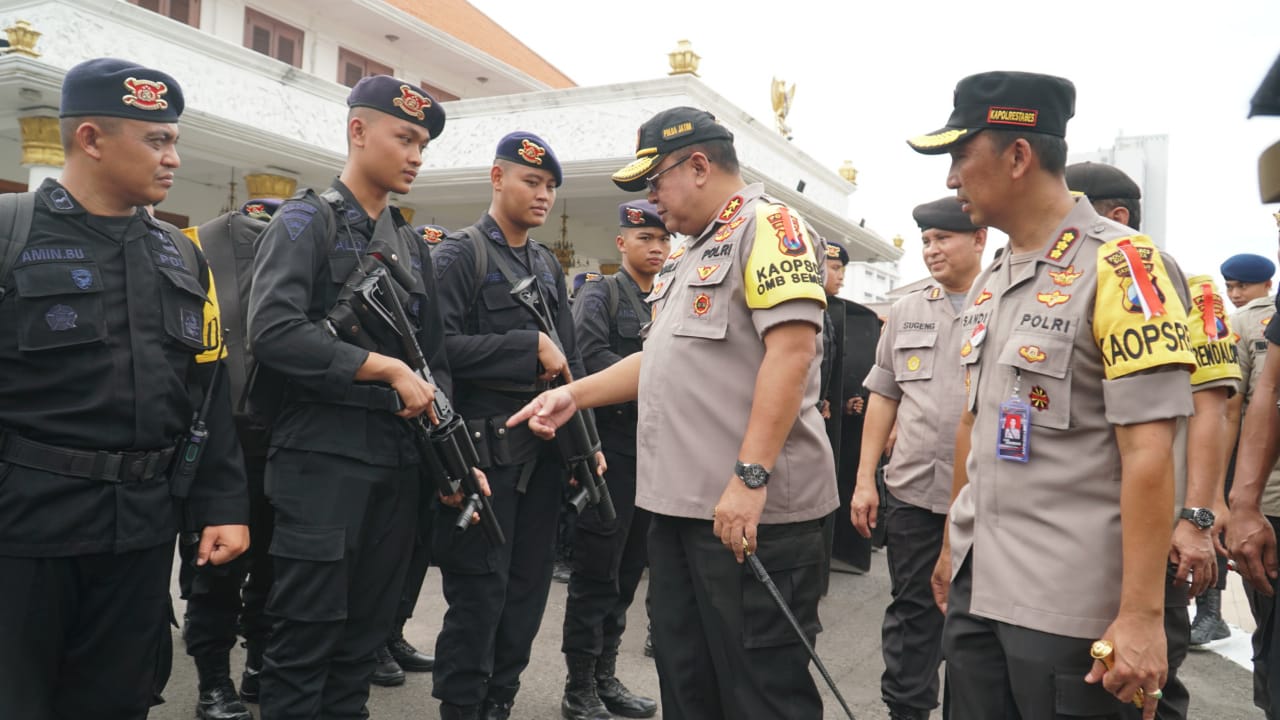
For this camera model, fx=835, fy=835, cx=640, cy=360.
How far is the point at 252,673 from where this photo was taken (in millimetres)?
3631

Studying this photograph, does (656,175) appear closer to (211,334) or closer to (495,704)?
(211,334)

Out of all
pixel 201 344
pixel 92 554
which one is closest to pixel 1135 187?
pixel 201 344

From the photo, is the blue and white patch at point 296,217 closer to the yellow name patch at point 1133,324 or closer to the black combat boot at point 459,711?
the black combat boot at point 459,711

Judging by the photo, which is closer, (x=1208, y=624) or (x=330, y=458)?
(x=330, y=458)

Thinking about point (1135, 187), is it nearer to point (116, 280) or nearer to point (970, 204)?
point (970, 204)

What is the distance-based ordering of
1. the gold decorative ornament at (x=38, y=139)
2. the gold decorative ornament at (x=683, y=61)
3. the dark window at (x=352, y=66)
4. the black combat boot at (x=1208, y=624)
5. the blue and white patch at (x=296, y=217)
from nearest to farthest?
the blue and white patch at (x=296, y=217) → the black combat boot at (x=1208, y=624) → the gold decorative ornament at (x=38, y=139) → the gold decorative ornament at (x=683, y=61) → the dark window at (x=352, y=66)

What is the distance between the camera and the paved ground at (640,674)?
375cm

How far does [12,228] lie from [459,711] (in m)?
2.12

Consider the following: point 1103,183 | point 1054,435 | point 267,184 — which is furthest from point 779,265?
point 267,184

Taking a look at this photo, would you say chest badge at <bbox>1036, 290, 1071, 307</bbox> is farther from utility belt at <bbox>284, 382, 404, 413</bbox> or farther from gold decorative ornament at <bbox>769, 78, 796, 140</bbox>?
gold decorative ornament at <bbox>769, 78, 796, 140</bbox>

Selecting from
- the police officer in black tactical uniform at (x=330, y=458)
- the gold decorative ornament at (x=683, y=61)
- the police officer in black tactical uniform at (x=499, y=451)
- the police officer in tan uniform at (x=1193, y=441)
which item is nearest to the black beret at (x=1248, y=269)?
the police officer in tan uniform at (x=1193, y=441)

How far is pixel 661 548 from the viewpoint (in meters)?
2.52

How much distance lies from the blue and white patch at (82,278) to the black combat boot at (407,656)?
2.54 metres

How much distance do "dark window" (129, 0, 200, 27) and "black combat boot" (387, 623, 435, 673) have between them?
1443 centimetres
